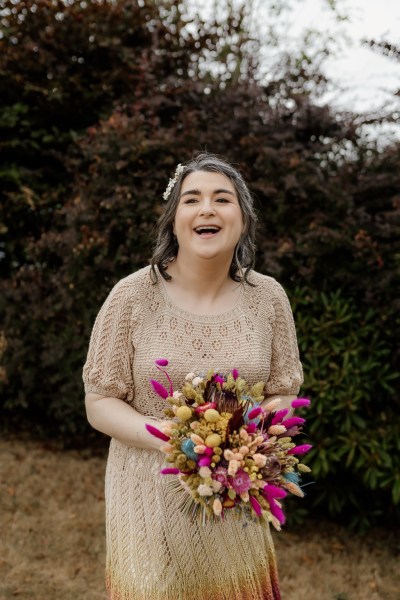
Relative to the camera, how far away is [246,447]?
1541mm

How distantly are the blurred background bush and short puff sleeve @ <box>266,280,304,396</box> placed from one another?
5.67ft

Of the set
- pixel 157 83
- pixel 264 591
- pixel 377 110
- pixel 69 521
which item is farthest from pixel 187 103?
pixel 264 591

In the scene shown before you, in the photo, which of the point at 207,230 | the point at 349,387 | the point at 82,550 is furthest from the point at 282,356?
the point at 82,550

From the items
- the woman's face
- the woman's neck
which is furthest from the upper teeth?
the woman's neck

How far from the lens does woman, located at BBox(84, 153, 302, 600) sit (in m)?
1.99

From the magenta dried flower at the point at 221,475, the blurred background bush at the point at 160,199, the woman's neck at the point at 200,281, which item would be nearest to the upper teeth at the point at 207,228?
the woman's neck at the point at 200,281

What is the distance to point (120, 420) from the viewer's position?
1.98 meters

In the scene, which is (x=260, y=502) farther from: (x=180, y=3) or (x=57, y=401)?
(x=180, y=3)

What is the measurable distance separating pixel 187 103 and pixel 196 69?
68 centimetres

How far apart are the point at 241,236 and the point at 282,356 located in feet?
1.56

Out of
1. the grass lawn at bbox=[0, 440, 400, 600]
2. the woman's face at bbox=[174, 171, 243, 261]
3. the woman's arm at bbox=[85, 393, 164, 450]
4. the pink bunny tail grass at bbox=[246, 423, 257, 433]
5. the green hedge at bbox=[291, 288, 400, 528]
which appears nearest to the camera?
the pink bunny tail grass at bbox=[246, 423, 257, 433]

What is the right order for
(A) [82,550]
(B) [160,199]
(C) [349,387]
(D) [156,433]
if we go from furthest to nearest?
(B) [160,199] → (A) [82,550] → (C) [349,387] → (D) [156,433]

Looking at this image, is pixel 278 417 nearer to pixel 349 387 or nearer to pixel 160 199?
pixel 349 387

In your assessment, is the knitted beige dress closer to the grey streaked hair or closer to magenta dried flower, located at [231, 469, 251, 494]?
the grey streaked hair
